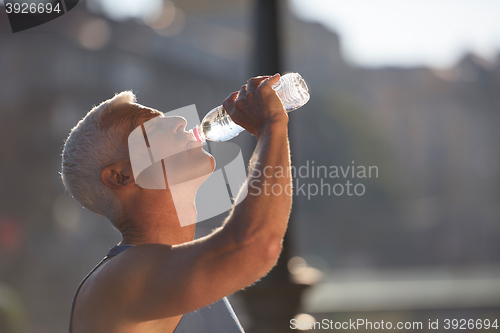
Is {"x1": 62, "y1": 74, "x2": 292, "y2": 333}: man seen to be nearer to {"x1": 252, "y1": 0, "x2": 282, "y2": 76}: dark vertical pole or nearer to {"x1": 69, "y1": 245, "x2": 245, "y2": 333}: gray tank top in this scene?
{"x1": 69, "y1": 245, "x2": 245, "y2": 333}: gray tank top

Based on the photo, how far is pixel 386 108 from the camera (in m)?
36.2

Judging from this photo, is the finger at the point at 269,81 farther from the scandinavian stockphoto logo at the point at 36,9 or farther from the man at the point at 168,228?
the scandinavian stockphoto logo at the point at 36,9

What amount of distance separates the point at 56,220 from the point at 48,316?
28.9ft

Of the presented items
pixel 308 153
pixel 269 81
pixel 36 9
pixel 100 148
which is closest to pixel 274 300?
pixel 100 148

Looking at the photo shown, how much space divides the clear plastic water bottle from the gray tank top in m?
0.64

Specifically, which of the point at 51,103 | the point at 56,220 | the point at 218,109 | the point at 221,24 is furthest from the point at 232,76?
the point at 218,109

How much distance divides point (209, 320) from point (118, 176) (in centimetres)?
48

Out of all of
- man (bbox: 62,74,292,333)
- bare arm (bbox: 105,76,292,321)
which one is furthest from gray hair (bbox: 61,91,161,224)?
bare arm (bbox: 105,76,292,321)

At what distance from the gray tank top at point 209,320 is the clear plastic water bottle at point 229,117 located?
25.0 inches

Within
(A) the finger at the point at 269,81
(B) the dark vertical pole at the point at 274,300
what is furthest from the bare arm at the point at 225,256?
(B) the dark vertical pole at the point at 274,300

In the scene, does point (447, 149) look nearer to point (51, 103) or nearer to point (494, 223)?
point (494, 223)

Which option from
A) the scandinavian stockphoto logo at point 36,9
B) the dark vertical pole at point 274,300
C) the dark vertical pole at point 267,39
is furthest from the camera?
the scandinavian stockphoto logo at point 36,9

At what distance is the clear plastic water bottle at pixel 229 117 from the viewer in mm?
1584

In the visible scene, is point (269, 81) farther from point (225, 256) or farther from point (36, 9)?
point (36, 9)
